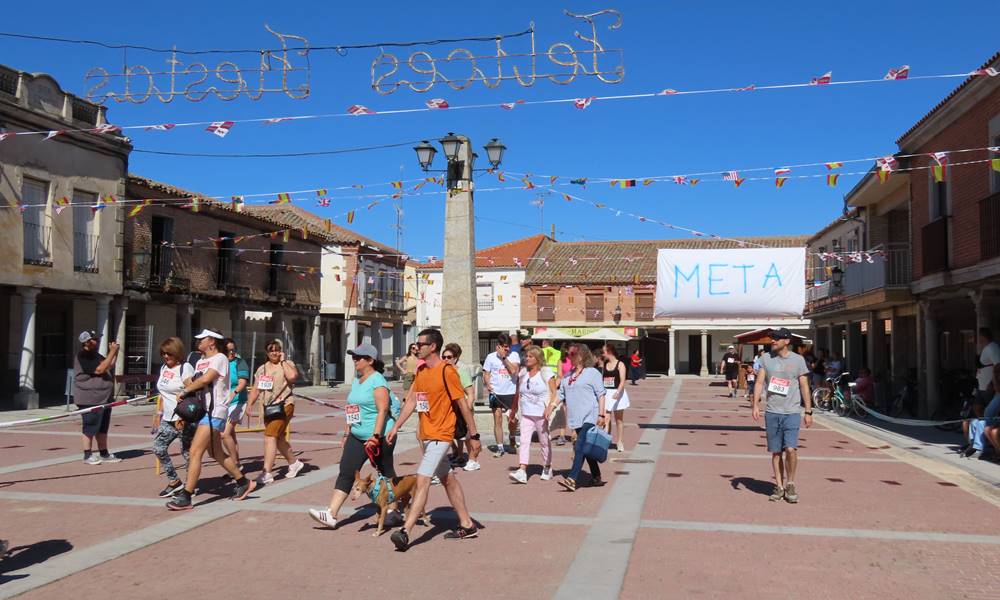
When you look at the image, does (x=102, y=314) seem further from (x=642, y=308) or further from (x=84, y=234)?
(x=642, y=308)

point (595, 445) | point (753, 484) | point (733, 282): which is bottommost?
point (753, 484)

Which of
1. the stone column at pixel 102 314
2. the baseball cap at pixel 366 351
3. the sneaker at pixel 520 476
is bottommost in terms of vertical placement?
the sneaker at pixel 520 476

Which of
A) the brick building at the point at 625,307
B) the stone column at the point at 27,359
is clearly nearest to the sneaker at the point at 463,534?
the stone column at the point at 27,359

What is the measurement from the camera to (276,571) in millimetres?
5586

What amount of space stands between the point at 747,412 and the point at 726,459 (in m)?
10.5

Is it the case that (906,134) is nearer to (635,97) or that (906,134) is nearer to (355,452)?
(635,97)

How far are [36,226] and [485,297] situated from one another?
34149mm

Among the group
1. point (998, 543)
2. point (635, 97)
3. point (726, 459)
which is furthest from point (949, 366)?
point (998, 543)

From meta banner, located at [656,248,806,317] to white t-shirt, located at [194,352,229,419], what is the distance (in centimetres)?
914

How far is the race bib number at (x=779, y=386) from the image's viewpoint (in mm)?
8438

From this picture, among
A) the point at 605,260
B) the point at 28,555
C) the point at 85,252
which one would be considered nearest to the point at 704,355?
the point at 605,260

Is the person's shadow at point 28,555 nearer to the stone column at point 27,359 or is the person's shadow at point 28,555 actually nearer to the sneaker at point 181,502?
the sneaker at point 181,502

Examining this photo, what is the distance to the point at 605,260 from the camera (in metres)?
52.5

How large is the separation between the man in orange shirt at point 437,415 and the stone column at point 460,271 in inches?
374
